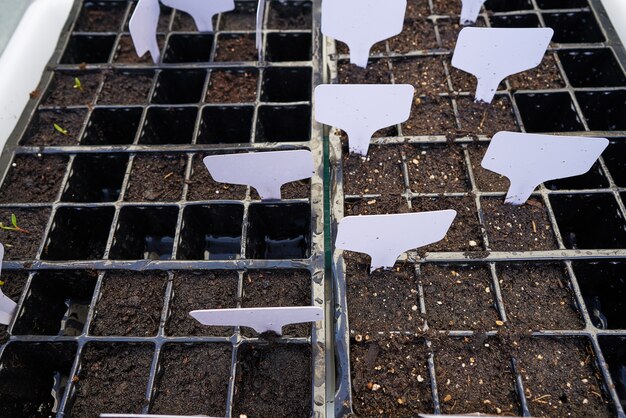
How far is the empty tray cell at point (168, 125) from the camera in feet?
4.72

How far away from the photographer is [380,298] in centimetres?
110

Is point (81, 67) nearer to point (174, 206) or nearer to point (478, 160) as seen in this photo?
point (174, 206)

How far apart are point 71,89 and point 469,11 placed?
4.16ft

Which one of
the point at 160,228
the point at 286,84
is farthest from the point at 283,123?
the point at 160,228

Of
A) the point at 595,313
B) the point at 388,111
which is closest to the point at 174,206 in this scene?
the point at 388,111

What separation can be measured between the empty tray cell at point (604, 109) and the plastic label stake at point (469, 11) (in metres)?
0.41

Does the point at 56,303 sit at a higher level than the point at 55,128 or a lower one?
lower

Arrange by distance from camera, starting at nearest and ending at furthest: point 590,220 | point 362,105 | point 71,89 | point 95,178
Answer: point 362,105 < point 590,220 < point 95,178 < point 71,89

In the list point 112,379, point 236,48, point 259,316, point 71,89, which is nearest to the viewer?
point 259,316

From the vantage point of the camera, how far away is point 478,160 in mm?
1311

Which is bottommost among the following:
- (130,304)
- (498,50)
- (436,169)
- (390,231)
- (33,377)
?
(33,377)

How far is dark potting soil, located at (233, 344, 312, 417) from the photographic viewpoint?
0.99m

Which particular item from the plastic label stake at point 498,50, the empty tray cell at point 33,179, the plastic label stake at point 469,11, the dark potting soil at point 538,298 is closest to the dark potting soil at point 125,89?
the empty tray cell at point 33,179

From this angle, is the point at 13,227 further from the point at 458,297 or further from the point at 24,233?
the point at 458,297
